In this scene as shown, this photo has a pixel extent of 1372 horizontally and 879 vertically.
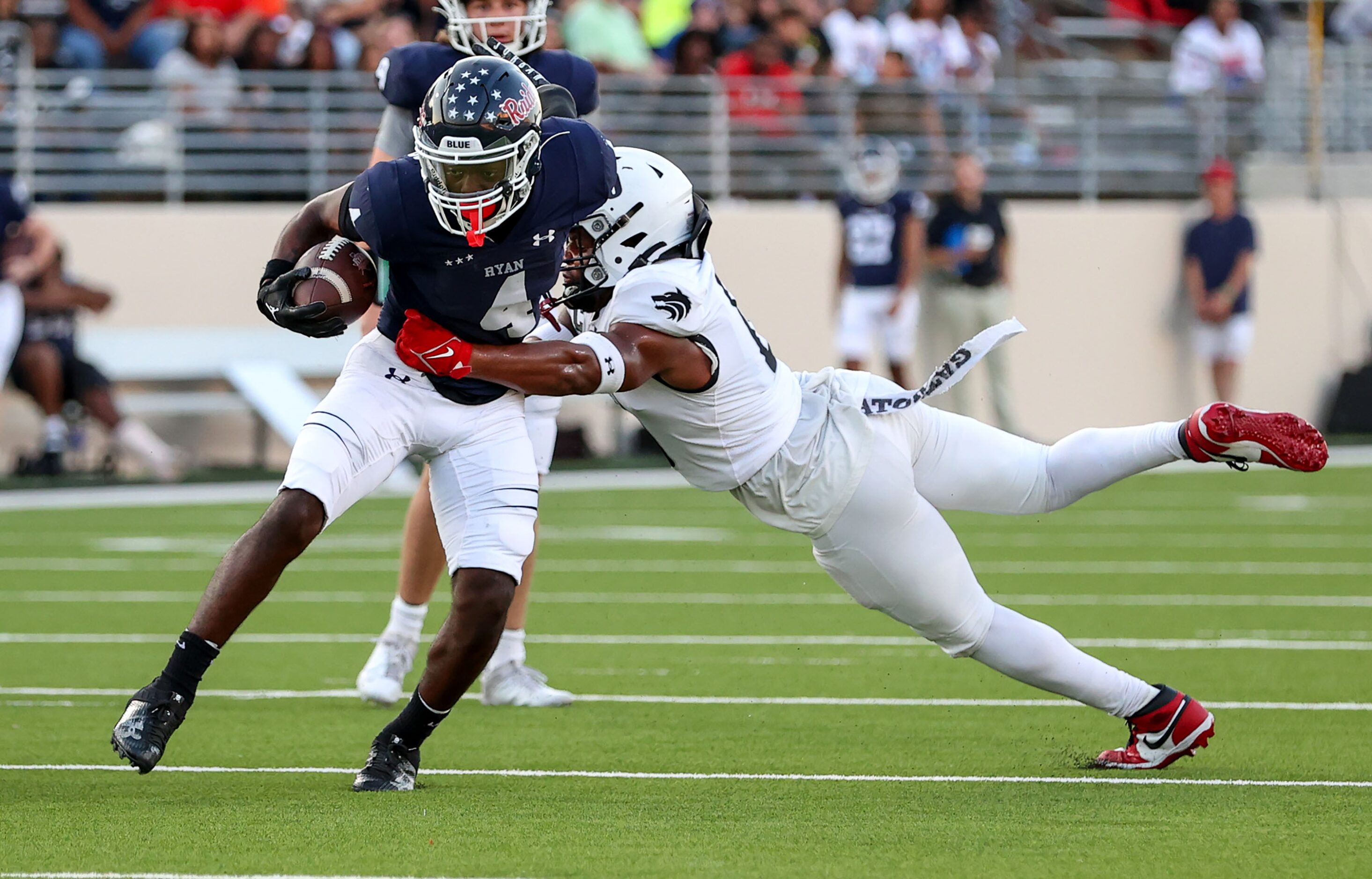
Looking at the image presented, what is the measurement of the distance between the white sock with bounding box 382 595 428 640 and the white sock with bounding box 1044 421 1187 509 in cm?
181

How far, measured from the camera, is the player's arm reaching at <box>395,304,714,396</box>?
13.0 feet

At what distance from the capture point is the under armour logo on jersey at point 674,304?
13.4 ft

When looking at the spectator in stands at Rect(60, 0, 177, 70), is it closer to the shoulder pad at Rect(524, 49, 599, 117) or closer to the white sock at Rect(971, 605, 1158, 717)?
the shoulder pad at Rect(524, 49, 599, 117)

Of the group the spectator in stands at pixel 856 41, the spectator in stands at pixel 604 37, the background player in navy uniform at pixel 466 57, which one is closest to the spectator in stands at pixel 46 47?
the spectator in stands at pixel 604 37

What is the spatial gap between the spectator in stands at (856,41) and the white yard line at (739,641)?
27.4 feet

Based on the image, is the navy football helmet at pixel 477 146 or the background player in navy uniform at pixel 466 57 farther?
the background player in navy uniform at pixel 466 57

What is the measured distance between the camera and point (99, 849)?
3.53 meters

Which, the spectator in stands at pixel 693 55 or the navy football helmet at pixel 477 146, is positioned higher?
the navy football helmet at pixel 477 146

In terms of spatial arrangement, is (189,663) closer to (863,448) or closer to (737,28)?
(863,448)

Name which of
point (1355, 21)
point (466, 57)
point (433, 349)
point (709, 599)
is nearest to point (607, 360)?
point (433, 349)

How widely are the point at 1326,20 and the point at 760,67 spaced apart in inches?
225

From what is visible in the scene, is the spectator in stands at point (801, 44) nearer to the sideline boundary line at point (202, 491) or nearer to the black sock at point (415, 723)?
the sideline boundary line at point (202, 491)

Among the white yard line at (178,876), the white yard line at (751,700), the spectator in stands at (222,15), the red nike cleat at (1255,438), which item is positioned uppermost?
the spectator in stands at (222,15)

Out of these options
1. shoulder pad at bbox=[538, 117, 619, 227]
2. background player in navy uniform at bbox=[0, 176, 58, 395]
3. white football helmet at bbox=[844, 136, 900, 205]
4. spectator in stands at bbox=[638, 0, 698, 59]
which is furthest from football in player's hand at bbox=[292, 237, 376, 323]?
spectator in stands at bbox=[638, 0, 698, 59]
